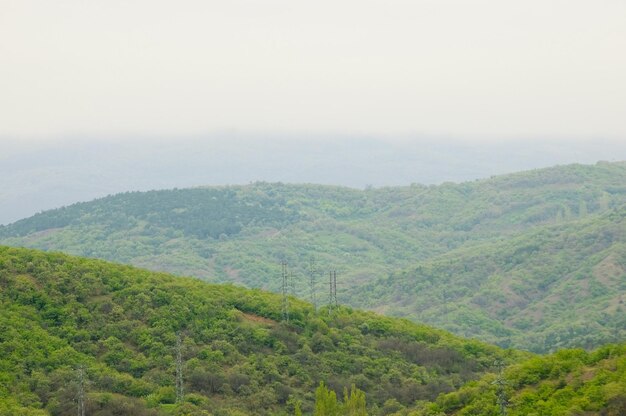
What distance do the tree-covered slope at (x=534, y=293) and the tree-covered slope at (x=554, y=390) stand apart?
72.5 meters

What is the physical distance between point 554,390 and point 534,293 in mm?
122304

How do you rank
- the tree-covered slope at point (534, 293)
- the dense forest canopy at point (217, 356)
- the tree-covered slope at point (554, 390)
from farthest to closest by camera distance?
the tree-covered slope at point (534, 293) → the dense forest canopy at point (217, 356) → the tree-covered slope at point (554, 390)

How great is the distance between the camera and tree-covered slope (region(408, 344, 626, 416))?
5038 centimetres

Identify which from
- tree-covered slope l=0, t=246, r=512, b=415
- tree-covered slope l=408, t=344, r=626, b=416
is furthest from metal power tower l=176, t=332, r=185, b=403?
tree-covered slope l=408, t=344, r=626, b=416

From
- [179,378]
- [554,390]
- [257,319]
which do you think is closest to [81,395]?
[179,378]

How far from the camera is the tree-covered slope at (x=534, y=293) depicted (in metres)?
146

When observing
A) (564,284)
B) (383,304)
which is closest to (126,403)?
(564,284)

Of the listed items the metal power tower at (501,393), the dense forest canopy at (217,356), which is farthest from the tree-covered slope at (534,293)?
the metal power tower at (501,393)

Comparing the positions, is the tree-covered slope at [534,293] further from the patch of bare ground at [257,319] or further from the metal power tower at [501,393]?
the metal power tower at [501,393]

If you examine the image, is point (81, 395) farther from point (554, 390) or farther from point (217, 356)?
point (554, 390)

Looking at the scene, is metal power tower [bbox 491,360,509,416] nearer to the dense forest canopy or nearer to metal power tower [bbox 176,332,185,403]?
the dense forest canopy

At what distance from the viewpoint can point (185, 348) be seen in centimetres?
7569

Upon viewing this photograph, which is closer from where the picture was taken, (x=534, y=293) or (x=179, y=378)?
(x=179, y=378)

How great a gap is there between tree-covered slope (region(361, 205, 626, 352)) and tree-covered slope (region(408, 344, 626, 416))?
72.5m
